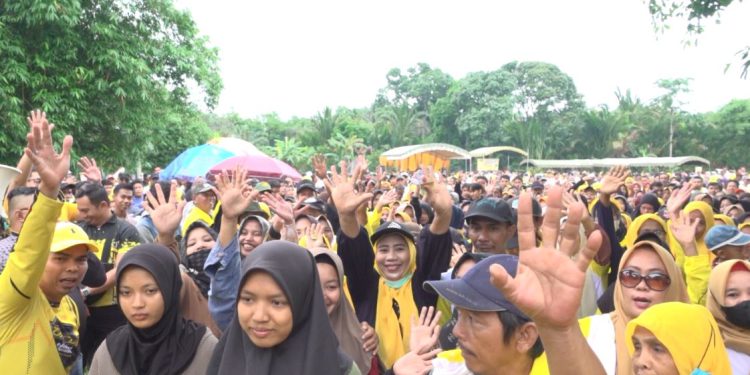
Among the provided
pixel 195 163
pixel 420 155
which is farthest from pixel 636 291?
pixel 420 155

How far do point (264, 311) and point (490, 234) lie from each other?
6.58 feet

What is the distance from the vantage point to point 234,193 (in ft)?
11.1

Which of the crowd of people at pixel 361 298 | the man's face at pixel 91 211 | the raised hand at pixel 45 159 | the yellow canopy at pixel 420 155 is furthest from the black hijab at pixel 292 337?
the yellow canopy at pixel 420 155

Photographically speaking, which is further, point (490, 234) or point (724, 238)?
point (724, 238)

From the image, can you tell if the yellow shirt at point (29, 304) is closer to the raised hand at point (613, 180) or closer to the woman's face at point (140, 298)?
the woman's face at point (140, 298)

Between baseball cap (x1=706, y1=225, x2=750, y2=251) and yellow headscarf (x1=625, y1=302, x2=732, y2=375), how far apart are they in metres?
2.27

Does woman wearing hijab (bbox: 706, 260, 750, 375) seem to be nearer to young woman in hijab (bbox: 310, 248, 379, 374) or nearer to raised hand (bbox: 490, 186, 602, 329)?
raised hand (bbox: 490, 186, 602, 329)

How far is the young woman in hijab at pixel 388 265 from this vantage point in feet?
11.7

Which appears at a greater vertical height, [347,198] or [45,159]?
[45,159]

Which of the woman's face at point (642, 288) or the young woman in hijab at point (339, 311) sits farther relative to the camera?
the young woman in hijab at point (339, 311)

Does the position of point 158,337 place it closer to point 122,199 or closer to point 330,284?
point 330,284

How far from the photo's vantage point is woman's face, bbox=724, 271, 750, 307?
2838mm

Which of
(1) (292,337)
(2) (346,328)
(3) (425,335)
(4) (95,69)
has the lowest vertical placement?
(2) (346,328)

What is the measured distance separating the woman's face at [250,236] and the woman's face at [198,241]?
30 cm
